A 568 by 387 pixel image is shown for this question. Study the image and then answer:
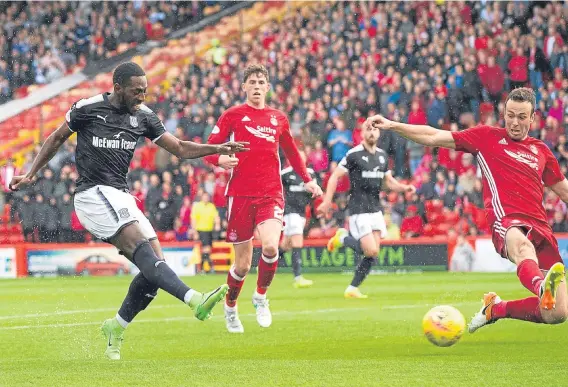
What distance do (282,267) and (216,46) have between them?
361 inches

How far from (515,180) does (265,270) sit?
12.0ft

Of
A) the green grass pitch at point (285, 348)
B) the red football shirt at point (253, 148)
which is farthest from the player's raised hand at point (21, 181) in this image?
the red football shirt at point (253, 148)

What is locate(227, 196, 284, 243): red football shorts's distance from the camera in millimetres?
11750

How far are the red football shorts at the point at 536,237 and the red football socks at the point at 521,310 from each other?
1.30ft

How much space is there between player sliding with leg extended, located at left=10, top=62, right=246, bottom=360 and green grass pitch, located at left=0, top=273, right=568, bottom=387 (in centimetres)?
66

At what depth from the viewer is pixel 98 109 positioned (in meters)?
9.08

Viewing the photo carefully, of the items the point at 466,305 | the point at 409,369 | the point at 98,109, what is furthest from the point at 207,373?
the point at 466,305

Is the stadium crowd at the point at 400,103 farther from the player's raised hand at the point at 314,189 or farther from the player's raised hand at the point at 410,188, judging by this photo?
the player's raised hand at the point at 314,189

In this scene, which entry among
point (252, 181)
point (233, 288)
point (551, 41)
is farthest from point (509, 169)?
point (551, 41)

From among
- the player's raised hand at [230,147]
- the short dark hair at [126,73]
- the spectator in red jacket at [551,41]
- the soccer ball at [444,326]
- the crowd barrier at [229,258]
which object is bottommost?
the crowd barrier at [229,258]

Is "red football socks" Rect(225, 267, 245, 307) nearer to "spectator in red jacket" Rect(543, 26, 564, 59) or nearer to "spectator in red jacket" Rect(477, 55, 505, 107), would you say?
"spectator in red jacket" Rect(477, 55, 505, 107)

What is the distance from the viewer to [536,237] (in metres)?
9.41

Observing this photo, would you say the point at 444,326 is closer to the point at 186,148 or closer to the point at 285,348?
the point at 285,348

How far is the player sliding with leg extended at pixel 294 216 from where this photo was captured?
20062 millimetres
